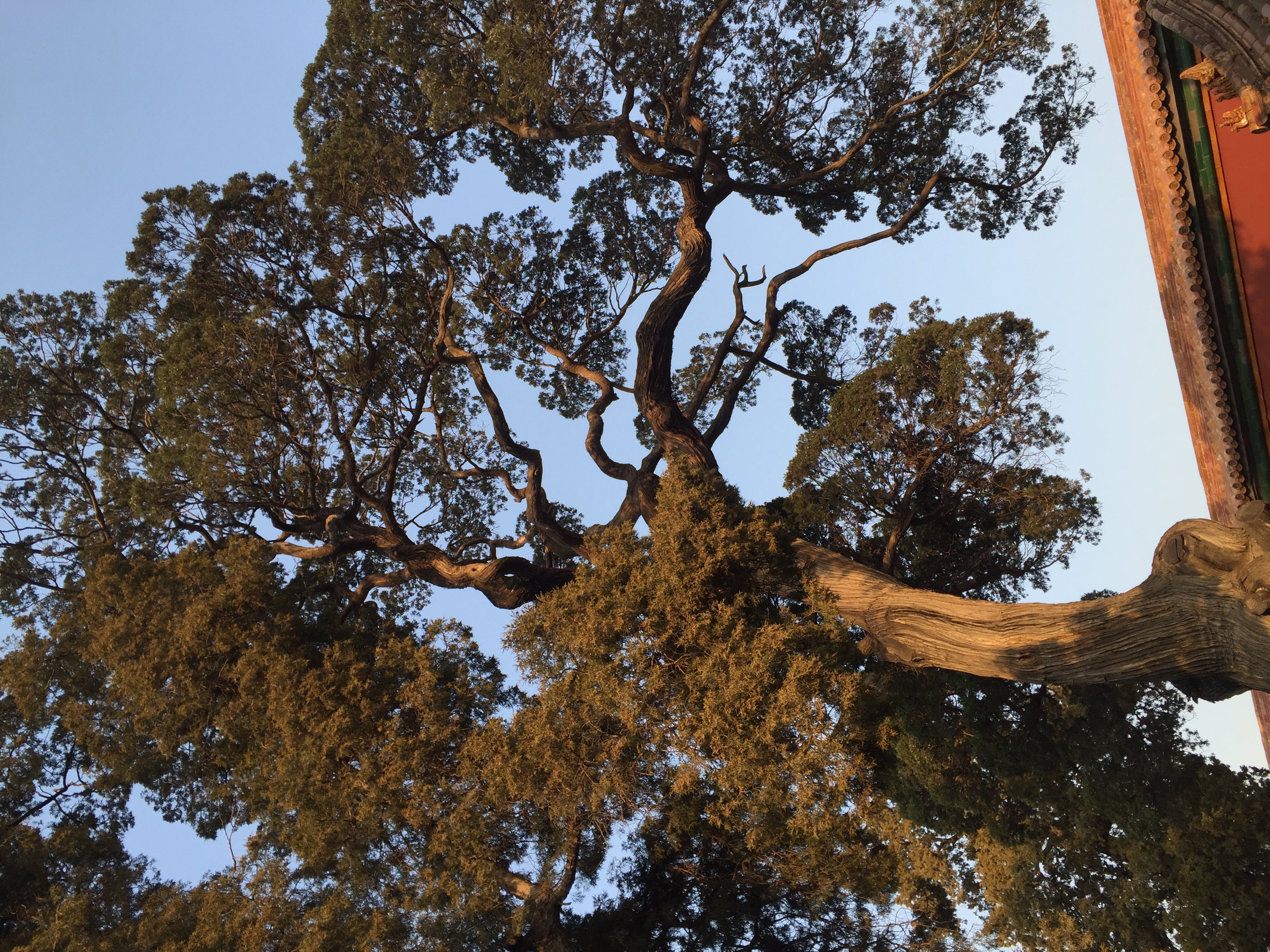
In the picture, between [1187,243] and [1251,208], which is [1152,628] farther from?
[1251,208]

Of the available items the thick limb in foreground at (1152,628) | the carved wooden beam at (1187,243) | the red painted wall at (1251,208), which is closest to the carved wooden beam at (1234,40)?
the carved wooden beam at (1187,243)

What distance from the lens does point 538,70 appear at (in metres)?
10.6

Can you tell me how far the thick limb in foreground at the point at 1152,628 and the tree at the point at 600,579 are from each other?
0.03 metres

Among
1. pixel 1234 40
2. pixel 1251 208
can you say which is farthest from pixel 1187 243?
pixel 1234 40

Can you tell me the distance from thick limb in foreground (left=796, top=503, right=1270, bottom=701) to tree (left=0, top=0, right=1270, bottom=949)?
1.3 inches

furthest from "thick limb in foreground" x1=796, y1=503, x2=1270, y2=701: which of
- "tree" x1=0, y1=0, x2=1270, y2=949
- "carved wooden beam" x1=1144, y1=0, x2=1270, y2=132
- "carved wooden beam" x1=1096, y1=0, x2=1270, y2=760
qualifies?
"carved wooden beam" x1=1096, y1=0, x2=1270, y2=760

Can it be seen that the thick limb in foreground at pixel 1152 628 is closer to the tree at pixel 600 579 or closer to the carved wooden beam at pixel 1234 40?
the tree at pixel 600 579

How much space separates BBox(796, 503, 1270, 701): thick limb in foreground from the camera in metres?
5.52

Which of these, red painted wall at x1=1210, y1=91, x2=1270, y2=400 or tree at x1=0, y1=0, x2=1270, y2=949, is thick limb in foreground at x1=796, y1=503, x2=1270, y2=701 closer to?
tree at x1=0, y1=0, x2=1270, y2=949

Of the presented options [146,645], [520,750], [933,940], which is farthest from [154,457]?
[933,940]

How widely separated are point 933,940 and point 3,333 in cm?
1595

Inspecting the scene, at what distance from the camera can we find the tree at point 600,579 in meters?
8.10

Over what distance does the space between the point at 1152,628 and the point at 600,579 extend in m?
4.73

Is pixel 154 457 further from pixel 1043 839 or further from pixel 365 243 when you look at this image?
pixel 1043 839
